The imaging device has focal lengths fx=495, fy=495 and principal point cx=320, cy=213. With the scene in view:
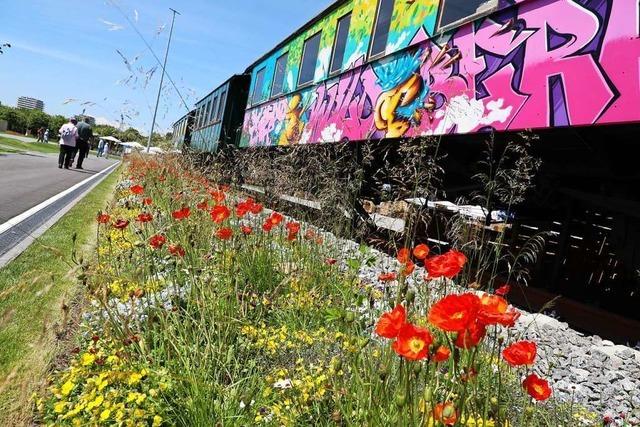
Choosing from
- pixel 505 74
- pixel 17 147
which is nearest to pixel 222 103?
Answer: pixel 505 74

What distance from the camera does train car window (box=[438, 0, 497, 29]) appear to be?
4719mm

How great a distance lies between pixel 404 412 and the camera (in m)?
1.24

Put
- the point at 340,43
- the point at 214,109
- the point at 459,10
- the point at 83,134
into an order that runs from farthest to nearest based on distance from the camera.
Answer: the point at 214,109 → the point at 83,134 → the point at 340,43 → the point at 459,10

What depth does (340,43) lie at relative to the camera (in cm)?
771

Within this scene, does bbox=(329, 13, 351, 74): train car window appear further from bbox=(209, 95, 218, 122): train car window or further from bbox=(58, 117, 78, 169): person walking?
bbox=(58, 117, 78, 169): person walking

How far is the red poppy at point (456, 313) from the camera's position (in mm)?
981

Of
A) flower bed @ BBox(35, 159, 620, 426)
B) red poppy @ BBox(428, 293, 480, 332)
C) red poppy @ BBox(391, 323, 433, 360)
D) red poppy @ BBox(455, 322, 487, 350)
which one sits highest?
red poppy @ BBox(428, 293, 480, 332)

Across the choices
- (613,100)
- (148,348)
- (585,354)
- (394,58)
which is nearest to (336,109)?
(394,58)

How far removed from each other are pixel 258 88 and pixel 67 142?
23.1 feet

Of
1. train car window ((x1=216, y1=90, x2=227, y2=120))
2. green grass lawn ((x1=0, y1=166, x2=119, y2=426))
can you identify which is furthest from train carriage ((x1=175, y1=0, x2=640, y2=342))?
train car window ((x1=216, y1=90, x2=227, y2=120))

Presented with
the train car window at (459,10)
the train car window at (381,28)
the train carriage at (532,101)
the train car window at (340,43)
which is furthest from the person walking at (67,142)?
the train car window at (459,10)

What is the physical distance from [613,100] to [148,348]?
328cm

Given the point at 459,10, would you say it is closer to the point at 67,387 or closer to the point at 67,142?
the point at 67,387

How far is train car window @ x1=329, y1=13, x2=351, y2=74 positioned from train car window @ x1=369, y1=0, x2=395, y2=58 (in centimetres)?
97
